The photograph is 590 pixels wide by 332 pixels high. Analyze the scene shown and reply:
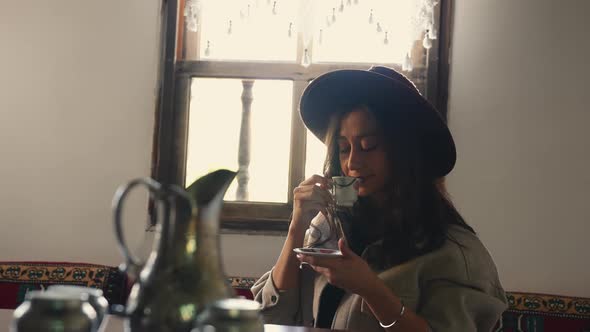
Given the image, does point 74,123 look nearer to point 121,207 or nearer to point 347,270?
point 347,270

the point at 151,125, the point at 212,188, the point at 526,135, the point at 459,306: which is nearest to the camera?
the point at 212,188

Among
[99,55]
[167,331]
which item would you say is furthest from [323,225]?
[99,55]

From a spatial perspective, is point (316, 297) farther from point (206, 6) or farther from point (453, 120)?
point (206, 6)

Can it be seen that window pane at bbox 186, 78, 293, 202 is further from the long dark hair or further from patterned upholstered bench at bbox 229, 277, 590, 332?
the long dark hair

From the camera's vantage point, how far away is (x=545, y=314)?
234 cm

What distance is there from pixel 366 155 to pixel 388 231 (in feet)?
0.66

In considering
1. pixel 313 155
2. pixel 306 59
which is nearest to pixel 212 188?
pixel 306 59

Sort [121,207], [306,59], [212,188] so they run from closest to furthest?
[121,207] < [212,188] < [306,59]

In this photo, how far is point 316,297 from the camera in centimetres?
156

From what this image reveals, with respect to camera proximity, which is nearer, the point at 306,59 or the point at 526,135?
the point at 306,59

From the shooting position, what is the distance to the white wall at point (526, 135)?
8.34ft

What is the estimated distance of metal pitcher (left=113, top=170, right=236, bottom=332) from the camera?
0.64 meters

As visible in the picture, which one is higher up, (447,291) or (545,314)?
(447,291)

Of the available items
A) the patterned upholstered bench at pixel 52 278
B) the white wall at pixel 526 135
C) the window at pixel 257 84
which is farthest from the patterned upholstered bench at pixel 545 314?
the patterned upholstered bench at pixel 52 278
